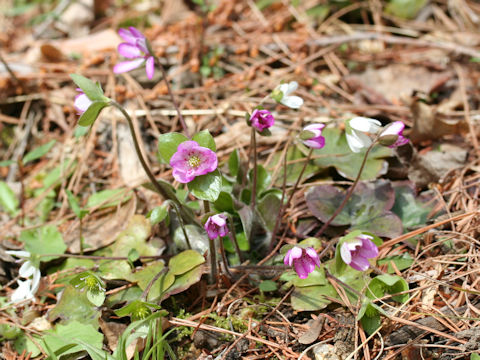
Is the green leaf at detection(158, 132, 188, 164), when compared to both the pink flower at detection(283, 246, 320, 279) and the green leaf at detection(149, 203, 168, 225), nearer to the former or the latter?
the green leaf at detection(149, 203, 168, 225)

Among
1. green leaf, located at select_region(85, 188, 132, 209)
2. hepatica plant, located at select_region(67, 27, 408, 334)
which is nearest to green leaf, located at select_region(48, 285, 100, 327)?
hepatica plant, located at select_region(67, 27, 408, 334)

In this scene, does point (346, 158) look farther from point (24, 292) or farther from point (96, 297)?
point (24, 292)

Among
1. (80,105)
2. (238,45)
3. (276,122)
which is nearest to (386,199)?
(276,122)

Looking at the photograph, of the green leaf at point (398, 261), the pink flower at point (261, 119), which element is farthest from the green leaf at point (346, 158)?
the pink flower at point (261, 119)

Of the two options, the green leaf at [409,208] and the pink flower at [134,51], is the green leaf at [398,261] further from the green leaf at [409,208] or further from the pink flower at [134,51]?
the pink flower at [134,51]

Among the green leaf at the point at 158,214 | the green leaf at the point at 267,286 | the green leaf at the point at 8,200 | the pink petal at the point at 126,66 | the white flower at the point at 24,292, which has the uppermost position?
the pink petal at the point at 126,66

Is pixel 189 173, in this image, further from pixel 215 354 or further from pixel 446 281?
pixel 446 281
